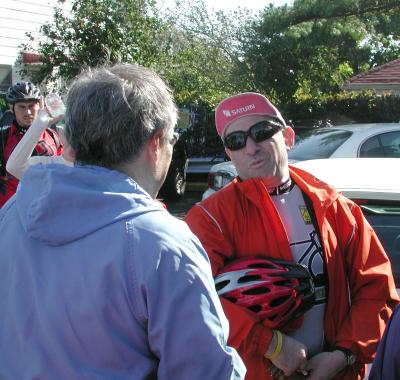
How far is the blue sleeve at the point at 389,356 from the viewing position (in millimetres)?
1836

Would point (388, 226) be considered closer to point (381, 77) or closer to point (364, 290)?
point (364, 290)

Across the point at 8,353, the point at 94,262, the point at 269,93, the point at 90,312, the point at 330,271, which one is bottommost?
the point at 269,93

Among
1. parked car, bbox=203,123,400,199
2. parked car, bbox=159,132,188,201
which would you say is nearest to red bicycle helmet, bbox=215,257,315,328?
parked car, bbox=203,123,400,199

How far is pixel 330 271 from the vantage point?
2324 mm

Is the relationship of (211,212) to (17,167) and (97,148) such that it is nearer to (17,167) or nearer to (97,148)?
(97,148)

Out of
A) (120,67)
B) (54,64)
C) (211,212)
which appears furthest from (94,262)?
(54,64)

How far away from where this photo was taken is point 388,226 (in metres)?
3.04

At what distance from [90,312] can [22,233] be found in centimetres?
→ 29

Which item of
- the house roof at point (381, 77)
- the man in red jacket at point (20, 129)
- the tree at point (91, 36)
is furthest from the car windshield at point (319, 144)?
the house roof at point (381, 77)

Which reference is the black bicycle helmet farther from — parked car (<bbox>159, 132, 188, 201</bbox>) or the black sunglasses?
parked car (<bbox>159, 132, 188, 201</bbox>)

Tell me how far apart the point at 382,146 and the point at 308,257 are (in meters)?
5.51

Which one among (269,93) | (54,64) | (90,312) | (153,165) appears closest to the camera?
(90,312)

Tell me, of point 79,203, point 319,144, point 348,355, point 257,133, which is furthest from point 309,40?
point 79,203

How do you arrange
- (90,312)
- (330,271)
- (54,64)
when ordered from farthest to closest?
1. (54,64)
2. (330,271)
3. (90,312)
